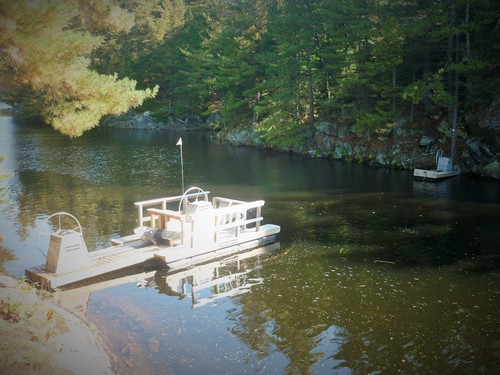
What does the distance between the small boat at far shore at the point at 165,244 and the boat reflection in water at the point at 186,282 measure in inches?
11.6

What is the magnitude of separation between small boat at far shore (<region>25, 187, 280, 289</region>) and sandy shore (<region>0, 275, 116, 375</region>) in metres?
1.87

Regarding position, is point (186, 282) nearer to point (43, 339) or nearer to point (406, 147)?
point (43, 339)

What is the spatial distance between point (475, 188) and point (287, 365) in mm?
21076

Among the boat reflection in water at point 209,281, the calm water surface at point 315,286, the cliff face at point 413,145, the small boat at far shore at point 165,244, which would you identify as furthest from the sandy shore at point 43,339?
the cliff face at point 413,145

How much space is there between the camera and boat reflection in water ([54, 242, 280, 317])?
12078 mm

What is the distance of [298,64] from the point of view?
39156 mm

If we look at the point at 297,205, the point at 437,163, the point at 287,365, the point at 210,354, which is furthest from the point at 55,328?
the point at 437,163

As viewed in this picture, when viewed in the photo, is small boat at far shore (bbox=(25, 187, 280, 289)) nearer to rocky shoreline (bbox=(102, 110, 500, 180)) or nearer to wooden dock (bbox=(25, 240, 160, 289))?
wooden dock (bbox=(25, 240, 160, 289))

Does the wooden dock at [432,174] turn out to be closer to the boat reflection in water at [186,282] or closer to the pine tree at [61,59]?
the boat reflection in water at [186,282]

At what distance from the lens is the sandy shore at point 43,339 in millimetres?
7004

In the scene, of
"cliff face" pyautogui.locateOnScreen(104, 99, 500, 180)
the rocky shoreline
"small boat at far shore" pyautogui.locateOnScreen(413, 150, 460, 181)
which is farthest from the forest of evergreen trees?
"small boat at far shore" pyautogui.locateOnScreen(413, 150, 460, 181)

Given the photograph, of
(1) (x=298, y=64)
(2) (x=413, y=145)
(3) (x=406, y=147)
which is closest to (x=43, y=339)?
(3) (x=406, y=147)

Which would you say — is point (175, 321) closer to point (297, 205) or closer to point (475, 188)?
point (297, 205)

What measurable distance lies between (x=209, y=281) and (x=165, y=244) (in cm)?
238
